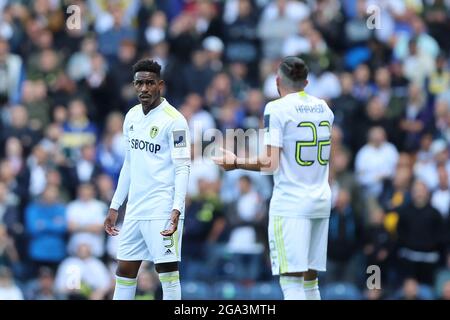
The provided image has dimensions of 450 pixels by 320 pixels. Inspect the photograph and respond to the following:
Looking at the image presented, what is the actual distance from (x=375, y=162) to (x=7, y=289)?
6.14 meters

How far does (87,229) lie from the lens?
62.3 ft

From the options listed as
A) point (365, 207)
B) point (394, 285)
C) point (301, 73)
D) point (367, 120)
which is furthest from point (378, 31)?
point (301, 73)

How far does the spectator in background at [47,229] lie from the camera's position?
19047mm

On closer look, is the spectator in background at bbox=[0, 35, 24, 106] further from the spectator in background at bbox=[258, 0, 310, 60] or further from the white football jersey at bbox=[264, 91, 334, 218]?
the white football jersey at bbox=[264, 91, 334, 218]

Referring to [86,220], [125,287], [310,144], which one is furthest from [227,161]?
[86,220]

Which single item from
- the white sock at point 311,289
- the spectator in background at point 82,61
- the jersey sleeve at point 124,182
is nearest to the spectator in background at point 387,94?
the spectator in background at point 82,61

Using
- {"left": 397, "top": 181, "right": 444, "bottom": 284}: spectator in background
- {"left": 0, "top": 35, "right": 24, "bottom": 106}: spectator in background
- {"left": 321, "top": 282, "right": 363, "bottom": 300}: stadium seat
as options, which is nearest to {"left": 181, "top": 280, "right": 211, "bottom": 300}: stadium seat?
{"left": 321, "top": 282, "right": 363, "bottom": 300}: stadium seat

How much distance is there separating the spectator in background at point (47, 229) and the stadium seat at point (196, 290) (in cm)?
205

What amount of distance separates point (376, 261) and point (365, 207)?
3.72 ft

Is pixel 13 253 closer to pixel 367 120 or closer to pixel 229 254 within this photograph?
pixel 229 254

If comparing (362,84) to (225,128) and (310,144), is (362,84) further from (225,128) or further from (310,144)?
(310,144)

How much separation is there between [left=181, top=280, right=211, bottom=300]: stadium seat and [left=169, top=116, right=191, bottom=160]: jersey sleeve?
18.6 ft

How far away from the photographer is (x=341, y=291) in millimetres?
18172

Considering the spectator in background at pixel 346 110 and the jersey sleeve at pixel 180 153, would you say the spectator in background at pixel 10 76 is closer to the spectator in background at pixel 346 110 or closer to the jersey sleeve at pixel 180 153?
the spectator in background at pixel 346 110
